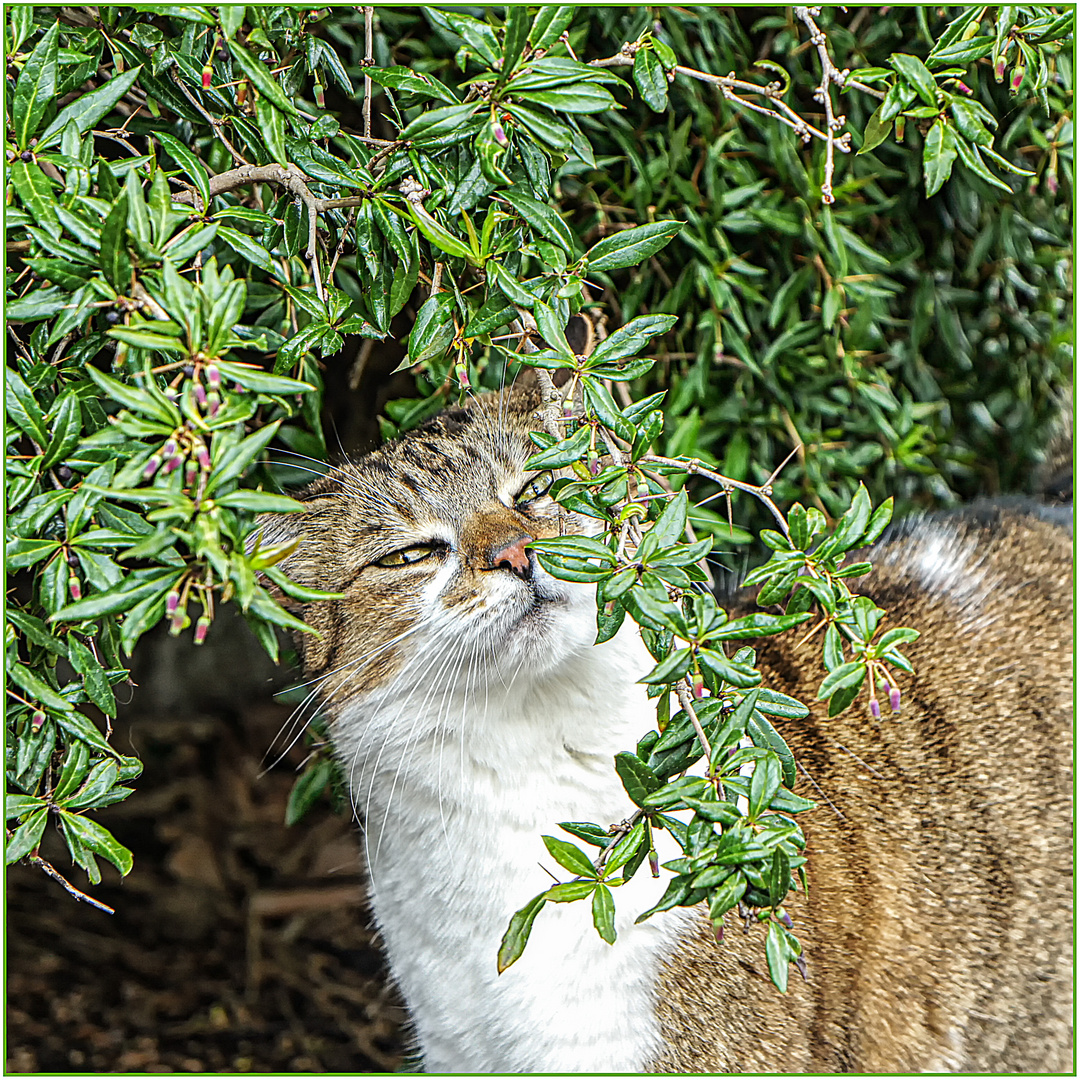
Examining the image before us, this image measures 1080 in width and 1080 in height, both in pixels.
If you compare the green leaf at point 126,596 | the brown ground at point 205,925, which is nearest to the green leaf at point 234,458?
the green leaf at point 126,596

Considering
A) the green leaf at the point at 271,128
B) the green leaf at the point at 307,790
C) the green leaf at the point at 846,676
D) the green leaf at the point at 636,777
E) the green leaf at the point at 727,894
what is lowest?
the green leaf at the point at 307,790

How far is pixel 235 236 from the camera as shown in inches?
57.9

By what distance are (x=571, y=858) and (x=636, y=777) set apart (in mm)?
149

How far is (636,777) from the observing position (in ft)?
4.46

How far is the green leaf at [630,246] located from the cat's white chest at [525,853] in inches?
28.3

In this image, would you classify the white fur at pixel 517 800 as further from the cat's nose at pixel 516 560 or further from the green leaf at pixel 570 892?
the green leaf at pixel 570 892

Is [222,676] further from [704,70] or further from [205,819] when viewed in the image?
[704,70]

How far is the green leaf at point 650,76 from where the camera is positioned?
1.61 metres

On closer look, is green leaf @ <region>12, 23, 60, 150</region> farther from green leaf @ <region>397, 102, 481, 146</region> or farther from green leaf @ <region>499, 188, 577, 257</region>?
green leaf @ <region>499, 188, 577, 257</region>

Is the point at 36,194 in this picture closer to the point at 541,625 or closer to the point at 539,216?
the point at 539,216

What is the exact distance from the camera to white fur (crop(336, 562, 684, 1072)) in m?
1.84

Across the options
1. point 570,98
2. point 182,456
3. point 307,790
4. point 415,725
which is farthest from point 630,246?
point 307,790

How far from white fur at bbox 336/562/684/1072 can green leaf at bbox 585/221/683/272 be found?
56 cm

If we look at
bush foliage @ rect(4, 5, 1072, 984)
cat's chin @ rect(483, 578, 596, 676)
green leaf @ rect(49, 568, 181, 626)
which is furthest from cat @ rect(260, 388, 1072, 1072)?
green leaf @ rect(49, 568, 181, 626)
